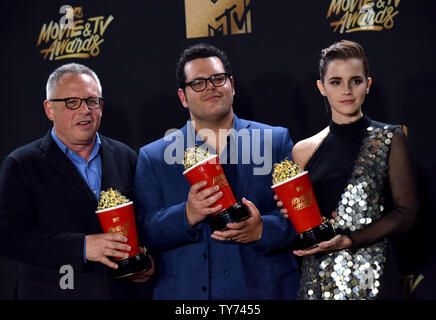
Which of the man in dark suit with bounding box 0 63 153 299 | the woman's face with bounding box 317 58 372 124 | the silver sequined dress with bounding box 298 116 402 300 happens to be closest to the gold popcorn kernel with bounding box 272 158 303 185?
the silver sequined dress with bounding box 298 116 402 300

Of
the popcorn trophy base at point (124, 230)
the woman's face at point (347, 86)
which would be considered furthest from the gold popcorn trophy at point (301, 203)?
the popcorn trophy base at point (124, 230)

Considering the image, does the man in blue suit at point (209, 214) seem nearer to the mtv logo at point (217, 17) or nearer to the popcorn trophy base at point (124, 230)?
the popcorn trophy base at point (124, 230)

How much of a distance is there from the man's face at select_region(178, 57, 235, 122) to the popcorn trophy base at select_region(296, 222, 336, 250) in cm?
78

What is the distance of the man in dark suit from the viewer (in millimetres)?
2539

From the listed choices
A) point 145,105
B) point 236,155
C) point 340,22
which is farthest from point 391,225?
point 145,105

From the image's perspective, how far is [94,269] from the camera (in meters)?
2.64

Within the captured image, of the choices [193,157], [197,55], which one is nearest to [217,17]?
[197,55]

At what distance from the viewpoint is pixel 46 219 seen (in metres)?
2.63

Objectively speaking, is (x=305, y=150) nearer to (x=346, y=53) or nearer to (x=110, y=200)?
(x=346, y=53)

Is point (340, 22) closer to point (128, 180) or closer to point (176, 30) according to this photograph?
point (176, 30)

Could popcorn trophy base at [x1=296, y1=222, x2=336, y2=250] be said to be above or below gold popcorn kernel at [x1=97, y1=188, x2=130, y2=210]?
below

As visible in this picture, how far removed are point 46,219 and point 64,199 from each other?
5.6 inches

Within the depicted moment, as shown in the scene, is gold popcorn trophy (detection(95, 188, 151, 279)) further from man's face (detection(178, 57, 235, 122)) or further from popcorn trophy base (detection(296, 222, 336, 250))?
popcorn trophy base (detection(296, 222, 336, 250))

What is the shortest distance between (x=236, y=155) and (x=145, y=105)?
92 cm
